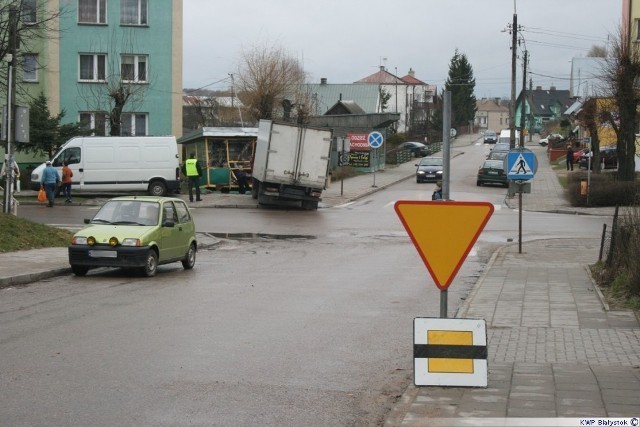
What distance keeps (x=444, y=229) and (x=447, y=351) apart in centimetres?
108

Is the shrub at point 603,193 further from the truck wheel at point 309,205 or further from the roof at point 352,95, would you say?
the roof at point 352,95

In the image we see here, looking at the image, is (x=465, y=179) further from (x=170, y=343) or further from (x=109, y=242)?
(x=170, y=343)

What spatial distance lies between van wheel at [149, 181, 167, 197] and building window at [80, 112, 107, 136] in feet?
39.2

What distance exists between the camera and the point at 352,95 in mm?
111750

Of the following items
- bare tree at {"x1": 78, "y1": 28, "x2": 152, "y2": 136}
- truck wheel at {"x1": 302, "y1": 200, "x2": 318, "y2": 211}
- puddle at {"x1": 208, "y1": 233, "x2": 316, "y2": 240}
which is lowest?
puddle at {"x1": 208, "y1": 233, "x2": 316, "y2": 240}

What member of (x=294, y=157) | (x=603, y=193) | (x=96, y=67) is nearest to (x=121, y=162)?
(x=294, y=157)

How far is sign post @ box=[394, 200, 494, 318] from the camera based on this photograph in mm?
7551

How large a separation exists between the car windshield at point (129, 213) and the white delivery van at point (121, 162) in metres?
19.5

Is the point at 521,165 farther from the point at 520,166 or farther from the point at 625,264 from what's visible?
the point at 625,264

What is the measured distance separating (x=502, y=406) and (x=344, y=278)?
10266 mm

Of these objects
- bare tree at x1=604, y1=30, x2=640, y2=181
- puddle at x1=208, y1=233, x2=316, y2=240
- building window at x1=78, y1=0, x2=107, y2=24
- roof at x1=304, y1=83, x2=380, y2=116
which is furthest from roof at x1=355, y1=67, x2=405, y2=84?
puddle at x1=208, y1=233, x2=316, y2=240

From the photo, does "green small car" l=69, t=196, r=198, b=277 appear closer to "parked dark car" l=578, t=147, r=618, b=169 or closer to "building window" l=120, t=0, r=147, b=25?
"building window" l=120, t=0, r=147, b=25

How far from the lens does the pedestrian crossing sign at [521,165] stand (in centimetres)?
2280

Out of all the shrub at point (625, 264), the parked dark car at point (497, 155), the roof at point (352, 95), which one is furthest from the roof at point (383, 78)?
the shrub at point (625, 264)
